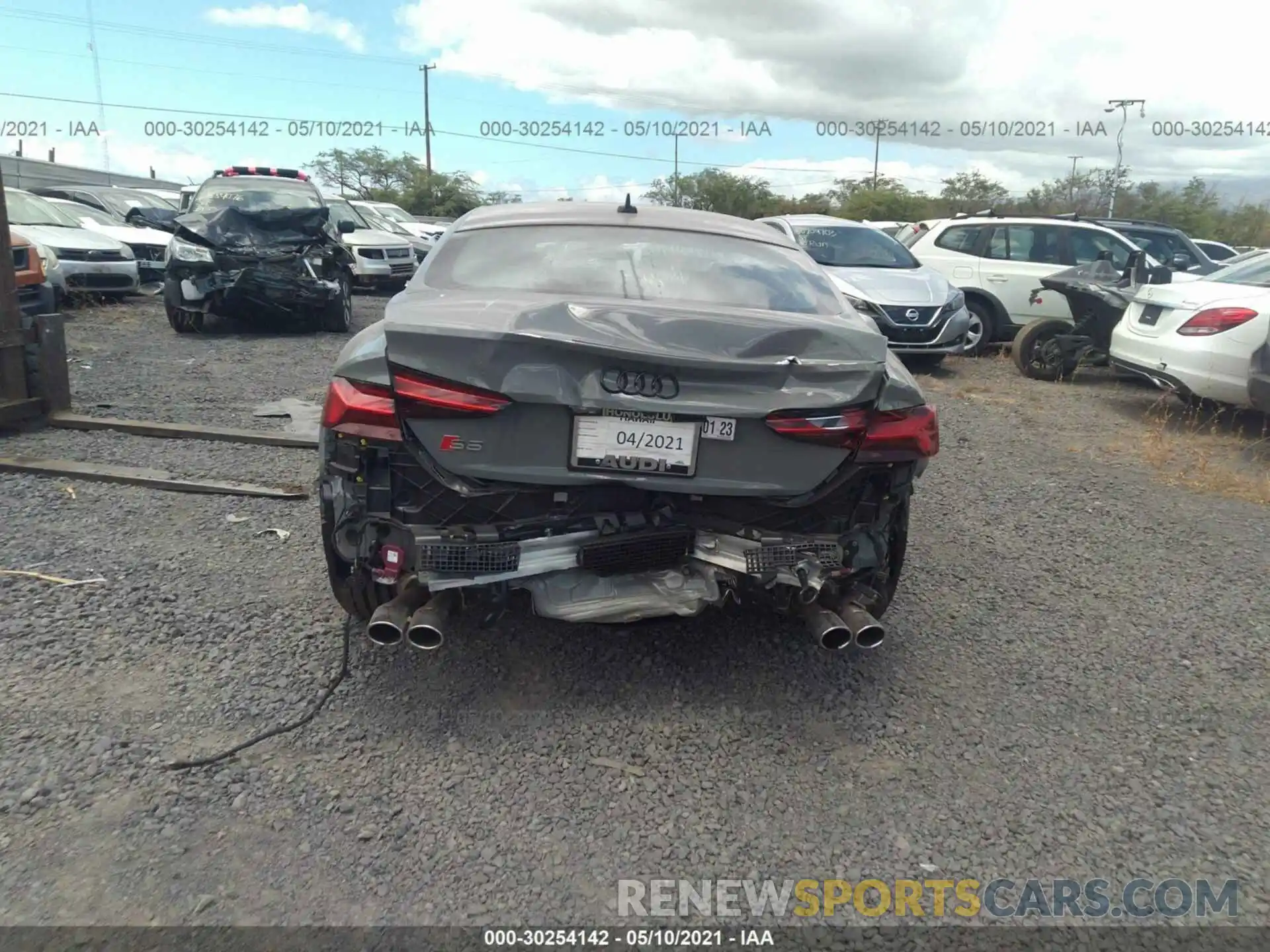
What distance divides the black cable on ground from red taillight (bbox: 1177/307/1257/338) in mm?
6571

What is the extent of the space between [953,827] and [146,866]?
2.07 meters

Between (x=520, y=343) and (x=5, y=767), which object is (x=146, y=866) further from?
(x=520, y=343)

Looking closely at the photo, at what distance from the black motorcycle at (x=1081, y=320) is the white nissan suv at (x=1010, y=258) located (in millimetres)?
264

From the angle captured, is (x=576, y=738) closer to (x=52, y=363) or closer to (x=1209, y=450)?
(x=52, y=363)

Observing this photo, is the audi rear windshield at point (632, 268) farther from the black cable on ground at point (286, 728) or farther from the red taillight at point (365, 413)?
the black cable on ground at point (286, 728)

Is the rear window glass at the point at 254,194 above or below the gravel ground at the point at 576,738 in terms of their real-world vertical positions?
above

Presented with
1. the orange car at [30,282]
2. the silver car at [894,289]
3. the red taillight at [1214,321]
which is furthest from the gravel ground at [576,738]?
the silver car at [894,289]

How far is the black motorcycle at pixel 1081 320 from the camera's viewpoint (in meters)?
8.75

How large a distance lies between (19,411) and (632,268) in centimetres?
455

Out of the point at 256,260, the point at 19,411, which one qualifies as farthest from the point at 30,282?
the point at 256,260

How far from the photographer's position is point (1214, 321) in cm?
→ 701

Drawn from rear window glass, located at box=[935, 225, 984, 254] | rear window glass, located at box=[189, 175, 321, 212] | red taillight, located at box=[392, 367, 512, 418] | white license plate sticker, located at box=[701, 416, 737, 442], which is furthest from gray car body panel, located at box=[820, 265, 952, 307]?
red taillight, located at box=[392, 367, 512, 418]

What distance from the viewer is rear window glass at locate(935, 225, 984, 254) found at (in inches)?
449

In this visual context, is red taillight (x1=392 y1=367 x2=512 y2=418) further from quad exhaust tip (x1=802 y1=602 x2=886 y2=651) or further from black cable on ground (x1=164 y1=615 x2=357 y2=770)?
quad exhaust tip (x1=802 y1=602 x2=886 y2=651)
